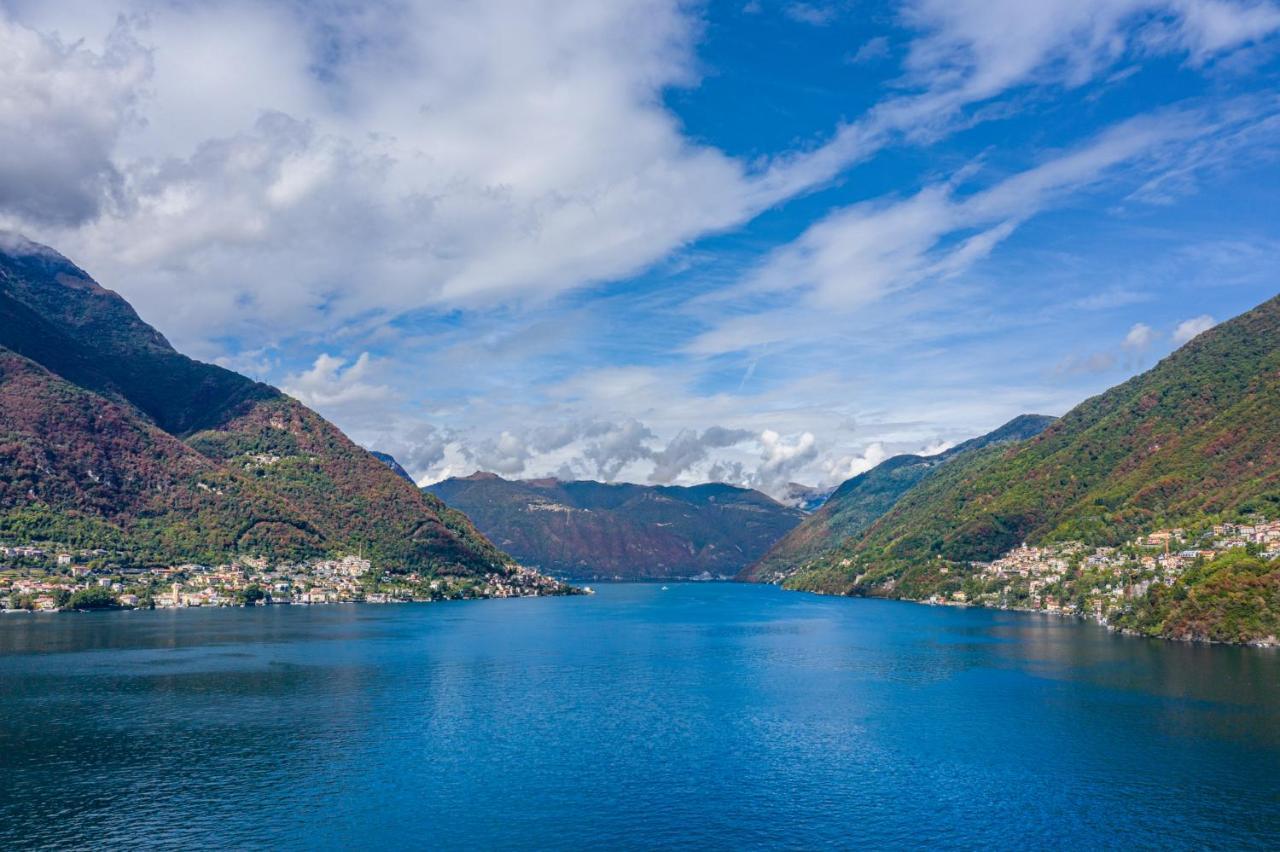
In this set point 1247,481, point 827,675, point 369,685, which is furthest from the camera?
point 1247,481

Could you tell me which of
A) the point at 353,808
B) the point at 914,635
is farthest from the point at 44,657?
the point at 914,635

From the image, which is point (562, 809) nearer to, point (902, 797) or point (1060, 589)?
point (902, 797)

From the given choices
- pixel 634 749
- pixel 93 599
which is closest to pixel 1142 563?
pixel 634 749

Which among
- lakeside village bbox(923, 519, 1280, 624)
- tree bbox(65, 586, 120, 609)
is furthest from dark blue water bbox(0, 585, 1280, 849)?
tree bbox(65, 586, 120, 609)

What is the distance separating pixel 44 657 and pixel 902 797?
112874 mm

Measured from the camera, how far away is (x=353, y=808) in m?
56.0

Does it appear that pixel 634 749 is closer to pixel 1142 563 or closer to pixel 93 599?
pixel 1142 563

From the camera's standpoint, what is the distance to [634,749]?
72.0 metres

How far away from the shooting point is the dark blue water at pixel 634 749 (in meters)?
52.2

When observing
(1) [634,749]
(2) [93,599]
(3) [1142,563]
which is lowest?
(1) [634,749]

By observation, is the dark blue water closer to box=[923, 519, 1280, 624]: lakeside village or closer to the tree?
box=[923, 519, 1280, 624]: lakeside village

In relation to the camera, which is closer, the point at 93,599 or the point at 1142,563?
the point at 1142,563

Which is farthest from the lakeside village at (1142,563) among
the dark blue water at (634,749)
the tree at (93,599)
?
the tree at (93,599)

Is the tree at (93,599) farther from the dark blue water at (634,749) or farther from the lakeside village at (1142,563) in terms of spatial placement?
the lakeside village at (1142,563)
